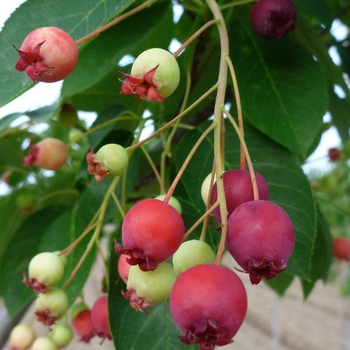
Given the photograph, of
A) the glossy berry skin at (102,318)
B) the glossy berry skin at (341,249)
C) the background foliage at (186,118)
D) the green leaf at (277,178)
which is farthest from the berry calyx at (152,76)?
the glossy berry skin at (341,249)

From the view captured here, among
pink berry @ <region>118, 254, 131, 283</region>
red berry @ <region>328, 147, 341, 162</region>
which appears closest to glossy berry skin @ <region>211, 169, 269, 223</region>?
pink berry @ <region>118, 254, 131, 283</region>

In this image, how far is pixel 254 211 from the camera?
340 millimetres

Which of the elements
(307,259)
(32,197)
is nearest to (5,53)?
(307,259)

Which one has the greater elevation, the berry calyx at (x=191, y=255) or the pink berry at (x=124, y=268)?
the berry calyx at (x=191, y=255)

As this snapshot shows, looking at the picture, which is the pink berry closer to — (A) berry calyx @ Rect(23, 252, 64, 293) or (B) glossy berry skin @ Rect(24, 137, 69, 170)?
(A) berry calyx @ Rect(23, 252, 64, 293)

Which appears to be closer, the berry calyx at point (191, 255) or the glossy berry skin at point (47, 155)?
the berry calyx at point (191, 255)


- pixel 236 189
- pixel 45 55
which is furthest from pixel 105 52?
pixel 236 189

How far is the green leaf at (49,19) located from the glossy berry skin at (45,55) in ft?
0.21

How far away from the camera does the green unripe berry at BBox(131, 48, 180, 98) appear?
38 centimetres

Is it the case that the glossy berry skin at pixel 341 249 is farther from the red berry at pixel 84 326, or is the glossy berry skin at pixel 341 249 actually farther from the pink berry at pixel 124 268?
the pink berry at pixel 124 268

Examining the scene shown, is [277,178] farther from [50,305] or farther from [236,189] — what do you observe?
[50,305]

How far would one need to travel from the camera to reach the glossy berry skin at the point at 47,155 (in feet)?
2.39

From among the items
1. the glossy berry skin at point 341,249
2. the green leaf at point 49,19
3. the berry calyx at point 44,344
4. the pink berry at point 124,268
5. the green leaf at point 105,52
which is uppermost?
the green leaf at point 49,19

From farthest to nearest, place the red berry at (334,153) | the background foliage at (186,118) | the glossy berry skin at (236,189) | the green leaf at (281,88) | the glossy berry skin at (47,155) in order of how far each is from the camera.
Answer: the red berry at (334,153), the glossy berry skin at (47,155), the green leaf at (281,88), the background foliage at (186,118), the glossy berry skin at (236,189)
